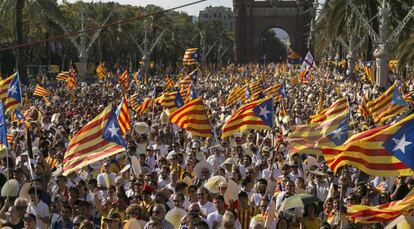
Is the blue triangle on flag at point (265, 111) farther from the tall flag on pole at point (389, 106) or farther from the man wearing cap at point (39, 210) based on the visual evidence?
the man wearing cap at point (39, 210)

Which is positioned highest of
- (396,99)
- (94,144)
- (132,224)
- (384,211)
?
(94,144)

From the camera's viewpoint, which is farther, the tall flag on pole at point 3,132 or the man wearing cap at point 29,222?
the tall flag on pole at point 3,132

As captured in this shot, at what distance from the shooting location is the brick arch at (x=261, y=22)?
109438mm

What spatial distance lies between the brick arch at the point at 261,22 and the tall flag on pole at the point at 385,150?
334 feet

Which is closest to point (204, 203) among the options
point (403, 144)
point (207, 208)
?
point (207, 208)

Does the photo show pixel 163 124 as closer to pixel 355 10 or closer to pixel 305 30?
pixel 355 10

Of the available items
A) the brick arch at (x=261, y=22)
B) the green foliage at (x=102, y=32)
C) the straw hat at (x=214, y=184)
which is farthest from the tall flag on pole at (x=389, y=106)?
the brick arch at (x=261, y=22)

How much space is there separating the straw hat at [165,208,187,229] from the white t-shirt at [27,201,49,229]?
1.59 meters

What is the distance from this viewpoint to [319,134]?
1134 centimetres

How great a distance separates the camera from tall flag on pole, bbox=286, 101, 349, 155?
11023 millimetres

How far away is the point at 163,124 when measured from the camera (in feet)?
69.8

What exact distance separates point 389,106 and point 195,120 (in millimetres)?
4531

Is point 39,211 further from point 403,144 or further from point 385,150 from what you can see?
point 403,144

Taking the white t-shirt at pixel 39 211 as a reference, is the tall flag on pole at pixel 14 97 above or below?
above
